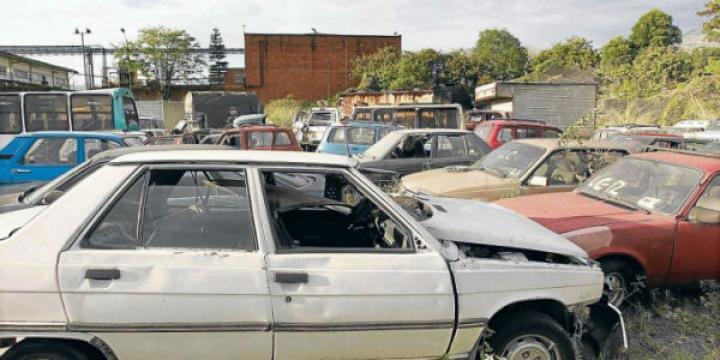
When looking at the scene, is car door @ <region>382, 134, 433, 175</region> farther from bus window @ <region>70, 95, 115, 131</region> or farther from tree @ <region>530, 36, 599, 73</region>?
tree @ <region>530, 36, 599, 73</region>

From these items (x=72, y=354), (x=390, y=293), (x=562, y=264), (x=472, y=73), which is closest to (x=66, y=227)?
(x=72, y=354)

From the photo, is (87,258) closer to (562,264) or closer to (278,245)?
(278,245)

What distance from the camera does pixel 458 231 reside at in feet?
9.89

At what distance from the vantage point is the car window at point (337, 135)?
473 inches

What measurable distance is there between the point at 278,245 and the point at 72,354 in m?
1.18

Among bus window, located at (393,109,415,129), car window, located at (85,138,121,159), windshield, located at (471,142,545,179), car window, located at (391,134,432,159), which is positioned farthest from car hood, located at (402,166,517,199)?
bus window, located at (393,109,415,129)

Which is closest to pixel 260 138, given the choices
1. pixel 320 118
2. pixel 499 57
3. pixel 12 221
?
pixel 12 221

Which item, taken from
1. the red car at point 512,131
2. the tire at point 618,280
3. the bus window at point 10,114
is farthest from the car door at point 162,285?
the bus window at point 10,114

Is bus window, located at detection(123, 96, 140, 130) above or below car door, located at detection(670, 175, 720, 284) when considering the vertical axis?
above

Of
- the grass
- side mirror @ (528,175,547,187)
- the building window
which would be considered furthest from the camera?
the building window

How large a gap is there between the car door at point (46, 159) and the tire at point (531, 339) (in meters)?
7.78

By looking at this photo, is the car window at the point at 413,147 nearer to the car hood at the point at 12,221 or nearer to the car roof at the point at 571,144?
the car roof at the point at 571,144

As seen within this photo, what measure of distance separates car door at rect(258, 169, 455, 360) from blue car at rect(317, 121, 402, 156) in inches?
358

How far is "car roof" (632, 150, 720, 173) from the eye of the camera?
181 inches
